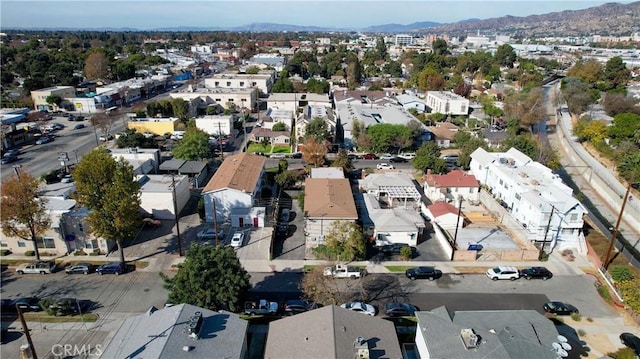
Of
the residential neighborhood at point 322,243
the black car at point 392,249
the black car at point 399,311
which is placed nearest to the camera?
the residential neighborhood at point 322,243

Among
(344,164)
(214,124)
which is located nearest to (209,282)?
(344,164)

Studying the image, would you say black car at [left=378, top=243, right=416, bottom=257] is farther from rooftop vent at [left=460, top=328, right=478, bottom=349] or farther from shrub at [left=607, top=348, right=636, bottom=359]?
shrub at [left=607, top=348, right=636, bottom=359]

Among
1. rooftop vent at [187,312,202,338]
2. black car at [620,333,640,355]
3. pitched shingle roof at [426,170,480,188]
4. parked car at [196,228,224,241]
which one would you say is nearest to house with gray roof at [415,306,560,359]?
black car at [620,333,640,355]

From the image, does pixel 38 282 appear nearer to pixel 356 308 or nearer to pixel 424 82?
pixel 356 308

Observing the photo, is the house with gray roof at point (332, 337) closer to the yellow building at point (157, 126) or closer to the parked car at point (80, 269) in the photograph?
the parked car at point (80, 269)

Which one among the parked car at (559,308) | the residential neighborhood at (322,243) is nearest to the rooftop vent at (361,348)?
the residential neighborhood at (322,243)

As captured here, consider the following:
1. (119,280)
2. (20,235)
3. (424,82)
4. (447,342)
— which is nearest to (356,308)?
(447,342)

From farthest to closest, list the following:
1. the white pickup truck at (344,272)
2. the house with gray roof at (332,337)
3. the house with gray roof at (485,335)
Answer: the white pickup truck at (344,272), the house with gray roof at (485,335), the house with gray roof at (332,337)
